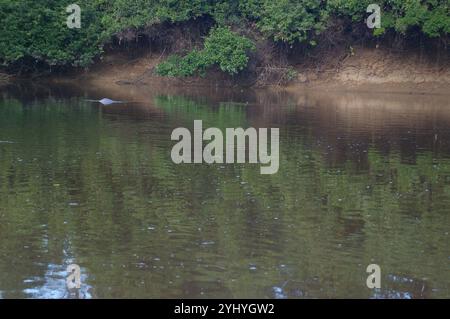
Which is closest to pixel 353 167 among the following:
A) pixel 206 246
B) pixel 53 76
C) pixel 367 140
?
pixel 367 140

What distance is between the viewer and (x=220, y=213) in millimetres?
15227

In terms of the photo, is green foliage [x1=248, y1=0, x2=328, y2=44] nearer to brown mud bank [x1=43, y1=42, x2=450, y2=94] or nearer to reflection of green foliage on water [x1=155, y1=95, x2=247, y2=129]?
brown mud bank [x1=43, y1=42, x2=450, y2=94]

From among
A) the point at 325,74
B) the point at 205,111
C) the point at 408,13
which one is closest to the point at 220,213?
the point at 205,111

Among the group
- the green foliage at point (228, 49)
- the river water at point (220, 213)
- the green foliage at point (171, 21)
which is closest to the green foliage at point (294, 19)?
the green foliage at point (171, 21)

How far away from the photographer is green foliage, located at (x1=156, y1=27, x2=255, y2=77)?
42875 mm

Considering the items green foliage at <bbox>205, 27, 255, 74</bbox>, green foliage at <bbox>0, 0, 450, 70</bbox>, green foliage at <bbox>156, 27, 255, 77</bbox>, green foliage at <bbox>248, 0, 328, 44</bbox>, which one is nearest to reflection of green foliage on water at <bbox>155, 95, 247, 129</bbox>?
green foliage at <bbox>205, 27, 255, 74</bbox>

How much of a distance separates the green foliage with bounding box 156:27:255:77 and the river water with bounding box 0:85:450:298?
1523cm

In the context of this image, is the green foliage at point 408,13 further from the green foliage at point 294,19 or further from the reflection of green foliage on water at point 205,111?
the reflection of green foliage on water at point 205,111

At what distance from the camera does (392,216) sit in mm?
15258

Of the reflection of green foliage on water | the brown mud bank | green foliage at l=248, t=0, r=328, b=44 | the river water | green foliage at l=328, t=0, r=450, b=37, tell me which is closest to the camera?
the river water

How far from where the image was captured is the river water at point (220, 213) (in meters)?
11.5

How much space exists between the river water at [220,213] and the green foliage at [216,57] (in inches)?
600
